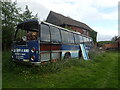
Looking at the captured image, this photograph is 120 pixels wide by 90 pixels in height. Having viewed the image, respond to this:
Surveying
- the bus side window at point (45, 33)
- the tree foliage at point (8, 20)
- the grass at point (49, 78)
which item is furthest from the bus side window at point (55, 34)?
the tree foliage at point (8, 20)

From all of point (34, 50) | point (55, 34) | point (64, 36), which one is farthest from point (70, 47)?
point (34, 50)

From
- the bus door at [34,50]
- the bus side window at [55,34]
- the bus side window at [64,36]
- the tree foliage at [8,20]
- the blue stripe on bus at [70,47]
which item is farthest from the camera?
the tree foliage at [8,20]

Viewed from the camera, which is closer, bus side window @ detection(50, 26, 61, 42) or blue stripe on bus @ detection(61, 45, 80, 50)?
bus side window @ detection(50, 26, 61, 42)

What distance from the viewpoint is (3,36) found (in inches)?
872

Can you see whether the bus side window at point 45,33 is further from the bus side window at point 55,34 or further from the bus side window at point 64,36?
the bus side window at point 64,36

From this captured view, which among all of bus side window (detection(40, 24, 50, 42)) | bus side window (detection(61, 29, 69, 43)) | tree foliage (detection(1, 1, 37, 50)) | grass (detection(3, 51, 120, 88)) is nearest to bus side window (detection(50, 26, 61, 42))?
bus side window (detection(40, 24, 50, 42))

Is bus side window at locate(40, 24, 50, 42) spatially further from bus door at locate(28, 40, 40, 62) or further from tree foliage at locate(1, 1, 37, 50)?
tree foliage at locate(1, 1, 37, 50)

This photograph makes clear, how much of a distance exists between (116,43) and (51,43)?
37174 millimetres

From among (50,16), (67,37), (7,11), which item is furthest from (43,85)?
(50,16)

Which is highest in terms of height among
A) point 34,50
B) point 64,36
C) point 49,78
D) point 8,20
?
point 8,20

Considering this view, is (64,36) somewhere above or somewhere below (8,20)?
below

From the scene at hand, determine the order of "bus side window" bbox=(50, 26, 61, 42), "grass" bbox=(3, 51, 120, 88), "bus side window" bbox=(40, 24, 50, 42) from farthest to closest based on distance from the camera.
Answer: "bus side window" bbox=(50, 26, 61, 42) → "bus side window" bbox=(40, 24, 50, 42) → "grass" bbox=(3, 51, 120, 88)

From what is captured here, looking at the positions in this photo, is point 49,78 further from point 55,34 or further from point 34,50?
point 55,34

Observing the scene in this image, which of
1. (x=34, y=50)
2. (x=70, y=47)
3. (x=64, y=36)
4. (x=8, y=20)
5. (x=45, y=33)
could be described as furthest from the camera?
(x=8, y=20)
